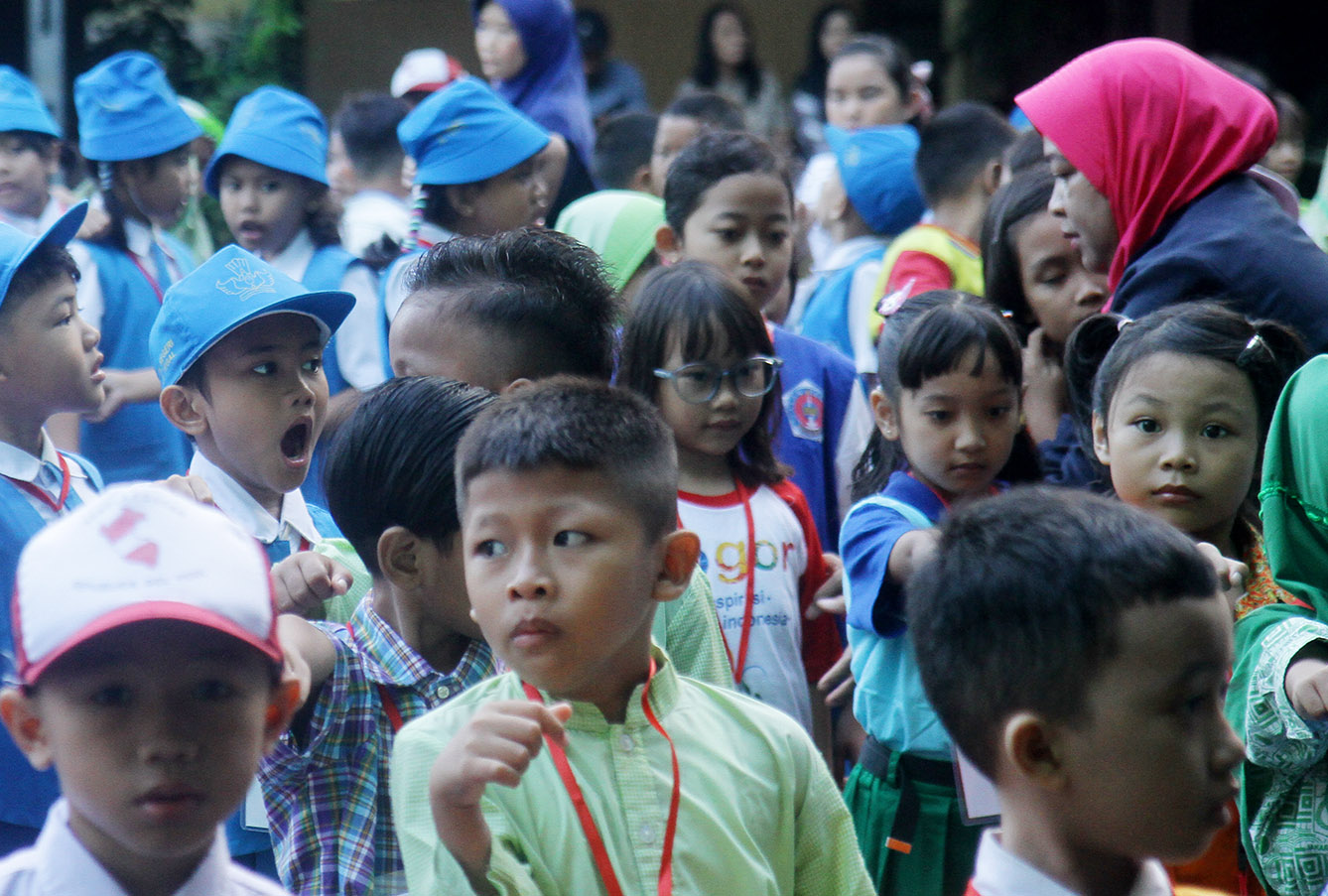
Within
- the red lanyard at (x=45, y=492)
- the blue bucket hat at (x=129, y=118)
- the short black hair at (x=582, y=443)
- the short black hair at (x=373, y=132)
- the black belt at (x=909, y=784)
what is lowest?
the black belt at (x=909, y=784)

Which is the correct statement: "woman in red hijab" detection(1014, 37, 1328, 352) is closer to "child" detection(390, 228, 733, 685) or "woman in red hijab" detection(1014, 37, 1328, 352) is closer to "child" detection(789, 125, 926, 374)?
"child" detection(390, 228, 733, 685)

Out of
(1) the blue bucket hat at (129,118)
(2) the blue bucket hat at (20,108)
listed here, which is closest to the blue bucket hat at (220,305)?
(1) the blue bucket hat at (129,118)

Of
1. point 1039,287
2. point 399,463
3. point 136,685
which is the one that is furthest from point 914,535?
point 136,685

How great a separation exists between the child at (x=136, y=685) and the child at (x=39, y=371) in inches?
56.9

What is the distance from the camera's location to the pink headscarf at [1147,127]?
3.37 metres

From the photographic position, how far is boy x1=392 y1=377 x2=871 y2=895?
1.87 meters

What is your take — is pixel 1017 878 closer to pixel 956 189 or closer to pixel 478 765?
pixel 478 765

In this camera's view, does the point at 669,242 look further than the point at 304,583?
Yes

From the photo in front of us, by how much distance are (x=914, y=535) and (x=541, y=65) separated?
4.09 metres

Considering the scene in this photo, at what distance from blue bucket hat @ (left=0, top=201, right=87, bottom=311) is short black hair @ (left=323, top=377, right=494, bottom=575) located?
3.36 feet

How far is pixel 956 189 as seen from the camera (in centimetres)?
516

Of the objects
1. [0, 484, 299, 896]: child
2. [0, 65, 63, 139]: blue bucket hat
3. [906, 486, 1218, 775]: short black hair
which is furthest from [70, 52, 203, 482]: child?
[906, 486, 1218, 775]: short black hair

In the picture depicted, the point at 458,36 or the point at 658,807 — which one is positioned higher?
the point at 458,36

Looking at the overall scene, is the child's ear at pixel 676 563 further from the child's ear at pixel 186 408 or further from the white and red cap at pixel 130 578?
the child's ear at pixel 186 408
